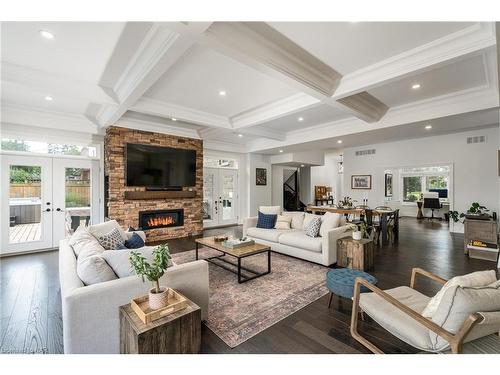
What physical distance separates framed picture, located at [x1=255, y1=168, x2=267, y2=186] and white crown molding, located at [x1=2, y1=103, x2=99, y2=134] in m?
5.38

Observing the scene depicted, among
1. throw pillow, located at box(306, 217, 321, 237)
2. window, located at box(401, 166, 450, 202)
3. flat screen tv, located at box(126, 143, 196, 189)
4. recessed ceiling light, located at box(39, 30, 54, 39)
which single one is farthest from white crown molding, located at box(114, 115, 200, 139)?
window, located at box(401, 166, 450, 202)

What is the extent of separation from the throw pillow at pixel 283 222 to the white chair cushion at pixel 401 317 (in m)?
2.99

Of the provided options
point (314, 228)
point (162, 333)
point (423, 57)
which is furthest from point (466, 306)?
point (314, 228)

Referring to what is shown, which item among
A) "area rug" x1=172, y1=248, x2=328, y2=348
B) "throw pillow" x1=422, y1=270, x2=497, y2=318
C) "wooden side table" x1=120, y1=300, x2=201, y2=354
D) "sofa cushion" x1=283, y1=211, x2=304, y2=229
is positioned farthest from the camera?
"sofa cushion" x1=283, y1=211, x2=304, y2=229

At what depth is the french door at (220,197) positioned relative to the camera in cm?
787

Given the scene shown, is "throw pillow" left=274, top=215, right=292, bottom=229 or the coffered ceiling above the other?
the coffered ceiling

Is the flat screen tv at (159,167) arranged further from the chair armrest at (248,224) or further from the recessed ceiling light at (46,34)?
the recessed ceiling light at (46,34)

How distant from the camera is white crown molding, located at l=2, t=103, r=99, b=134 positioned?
4582 millimetres

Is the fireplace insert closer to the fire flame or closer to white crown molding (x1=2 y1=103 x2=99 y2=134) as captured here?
the fire flame

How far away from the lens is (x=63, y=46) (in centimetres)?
259

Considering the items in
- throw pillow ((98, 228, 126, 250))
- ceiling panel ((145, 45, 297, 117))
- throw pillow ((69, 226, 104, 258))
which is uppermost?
ceiling panel ((145, 45, 297, 117))

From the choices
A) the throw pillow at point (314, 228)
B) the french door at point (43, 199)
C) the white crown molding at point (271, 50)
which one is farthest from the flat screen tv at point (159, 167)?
the white crown molding at point (271, 50)
